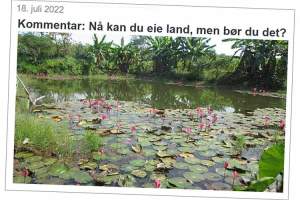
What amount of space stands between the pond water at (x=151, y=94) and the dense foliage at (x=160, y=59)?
0.26 feet

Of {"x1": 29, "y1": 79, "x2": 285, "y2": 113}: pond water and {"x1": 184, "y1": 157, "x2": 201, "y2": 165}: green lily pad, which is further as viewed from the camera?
{"x1": 29, "y1": 79, "x2": 285, "y2": 113}: pond water

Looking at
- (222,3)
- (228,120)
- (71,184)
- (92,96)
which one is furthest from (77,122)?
(222,3)

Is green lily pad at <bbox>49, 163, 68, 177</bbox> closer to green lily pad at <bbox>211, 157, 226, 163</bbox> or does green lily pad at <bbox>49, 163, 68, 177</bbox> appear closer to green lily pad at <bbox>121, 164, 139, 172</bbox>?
green lily pad at <bbox>121, 164, 139, 172</bbox>

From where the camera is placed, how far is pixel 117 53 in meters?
3.15

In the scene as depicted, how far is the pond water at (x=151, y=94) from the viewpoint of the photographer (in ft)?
10.5

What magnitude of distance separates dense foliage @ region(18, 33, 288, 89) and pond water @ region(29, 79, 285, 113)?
78mm

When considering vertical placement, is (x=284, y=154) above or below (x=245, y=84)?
below

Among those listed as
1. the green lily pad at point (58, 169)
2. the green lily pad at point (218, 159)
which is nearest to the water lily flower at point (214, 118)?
the green lily pad at point (218, 159)

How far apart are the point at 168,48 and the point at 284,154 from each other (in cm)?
112

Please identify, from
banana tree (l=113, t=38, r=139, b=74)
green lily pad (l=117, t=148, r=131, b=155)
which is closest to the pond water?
banana tree (l=113, t=38, r=139, b=74)

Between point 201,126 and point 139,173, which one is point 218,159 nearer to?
point 201,126

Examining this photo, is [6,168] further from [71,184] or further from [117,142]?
[117,142]

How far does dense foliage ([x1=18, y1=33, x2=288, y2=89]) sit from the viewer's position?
122 inches

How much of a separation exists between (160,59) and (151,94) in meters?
0.27
